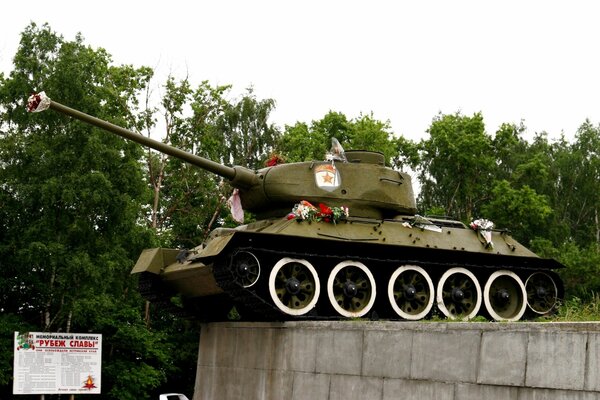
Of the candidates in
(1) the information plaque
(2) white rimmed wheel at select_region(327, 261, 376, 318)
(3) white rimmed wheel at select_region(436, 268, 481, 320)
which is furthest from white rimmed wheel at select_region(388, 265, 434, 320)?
(1) the information plaque

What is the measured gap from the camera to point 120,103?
34500mm

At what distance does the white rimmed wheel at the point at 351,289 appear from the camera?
53.5 feet

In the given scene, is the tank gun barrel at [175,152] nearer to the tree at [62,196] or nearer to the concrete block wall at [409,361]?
the concrete block wall at [409,361]

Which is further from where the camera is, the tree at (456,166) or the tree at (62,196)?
the tree at (456,166)

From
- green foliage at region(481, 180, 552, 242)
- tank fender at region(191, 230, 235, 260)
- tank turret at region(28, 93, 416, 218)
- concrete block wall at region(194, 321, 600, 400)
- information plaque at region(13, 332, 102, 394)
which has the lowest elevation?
information plaque at region(13, 332, 102, 394)

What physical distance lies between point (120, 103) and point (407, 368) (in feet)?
80.5

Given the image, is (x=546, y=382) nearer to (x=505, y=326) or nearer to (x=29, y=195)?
(x=505, y=326)

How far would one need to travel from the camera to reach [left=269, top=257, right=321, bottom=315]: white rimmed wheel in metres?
15.8

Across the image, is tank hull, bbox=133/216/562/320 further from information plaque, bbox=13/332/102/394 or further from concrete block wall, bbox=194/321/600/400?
information plaque, bbox=13/332/102/394

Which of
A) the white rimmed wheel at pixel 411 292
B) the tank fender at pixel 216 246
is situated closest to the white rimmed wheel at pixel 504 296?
the white rimmed wheel at pixel 411 292

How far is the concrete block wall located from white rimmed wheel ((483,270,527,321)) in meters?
4.31

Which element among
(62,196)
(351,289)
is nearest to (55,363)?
(62,196)

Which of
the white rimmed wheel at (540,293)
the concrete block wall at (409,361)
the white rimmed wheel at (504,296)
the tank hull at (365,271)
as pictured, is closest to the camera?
the concrete block wall at (409,361)

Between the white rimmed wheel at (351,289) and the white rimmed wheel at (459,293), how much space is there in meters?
1.37
